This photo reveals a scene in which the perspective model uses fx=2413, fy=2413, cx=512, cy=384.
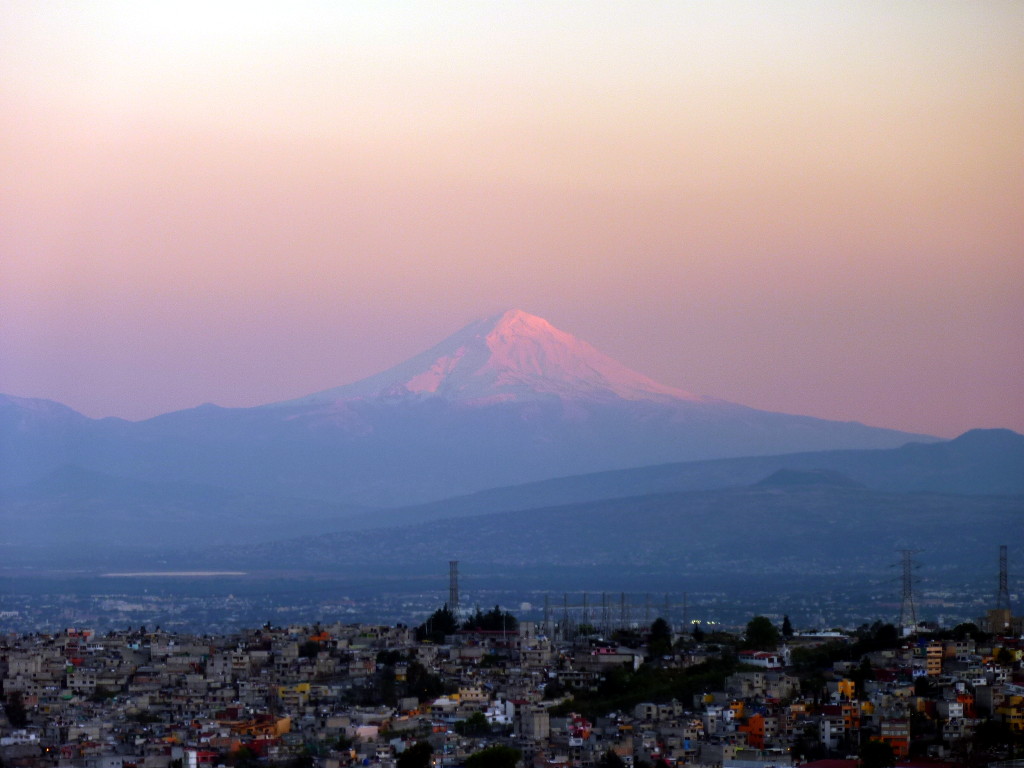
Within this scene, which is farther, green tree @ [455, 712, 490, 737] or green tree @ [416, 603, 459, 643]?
green tree @ [416, 603, 459, 643]

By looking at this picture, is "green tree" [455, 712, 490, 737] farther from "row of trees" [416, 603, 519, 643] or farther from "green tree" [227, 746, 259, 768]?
"row of trees" [416, 603, 519, 643]

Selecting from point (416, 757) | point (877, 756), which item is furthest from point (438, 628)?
point (877, 756)

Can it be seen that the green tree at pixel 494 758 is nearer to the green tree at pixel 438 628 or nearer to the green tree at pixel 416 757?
the green tree at pixel 416 757

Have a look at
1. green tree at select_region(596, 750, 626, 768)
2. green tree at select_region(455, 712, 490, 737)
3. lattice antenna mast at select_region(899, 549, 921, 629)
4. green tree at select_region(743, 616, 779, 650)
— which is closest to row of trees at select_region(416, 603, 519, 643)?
green tree at select_region(743, 616, 779, 650)

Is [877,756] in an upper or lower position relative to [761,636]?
lower

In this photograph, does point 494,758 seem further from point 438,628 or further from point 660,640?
point 438,628

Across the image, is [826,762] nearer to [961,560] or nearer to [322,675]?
[322,675]

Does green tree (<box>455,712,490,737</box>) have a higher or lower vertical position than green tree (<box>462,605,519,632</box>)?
lower

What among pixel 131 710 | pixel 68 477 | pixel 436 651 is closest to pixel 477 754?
pixel 131 710
